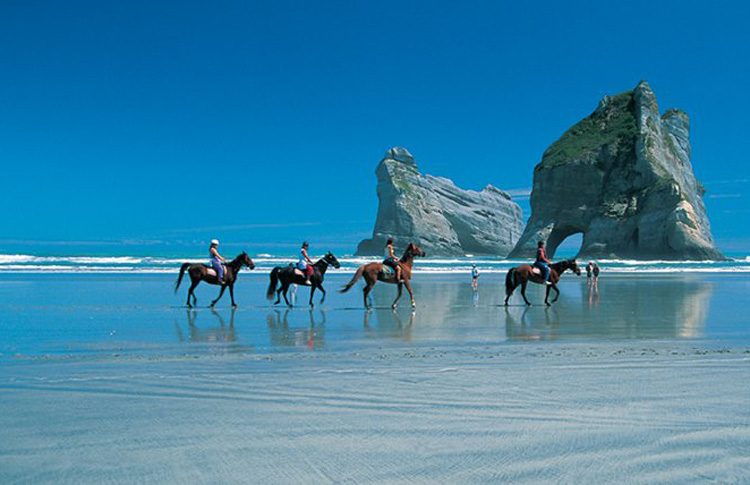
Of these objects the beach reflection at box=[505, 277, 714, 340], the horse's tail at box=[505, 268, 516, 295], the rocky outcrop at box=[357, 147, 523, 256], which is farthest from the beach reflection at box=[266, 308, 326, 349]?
the rocky outcrop at box=[357, 147, 523, 256]

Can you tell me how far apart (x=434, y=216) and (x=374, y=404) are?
109353 mm

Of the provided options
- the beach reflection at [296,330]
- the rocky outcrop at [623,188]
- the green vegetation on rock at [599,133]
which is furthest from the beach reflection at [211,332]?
the green vegetation on rock at [599,133]

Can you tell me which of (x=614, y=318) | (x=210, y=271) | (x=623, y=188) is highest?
(x=623, y=188)

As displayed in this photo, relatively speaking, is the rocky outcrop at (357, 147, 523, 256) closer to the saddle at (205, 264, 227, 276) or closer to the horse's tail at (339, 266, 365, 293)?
the saddle at (205, 264, 227, 276)

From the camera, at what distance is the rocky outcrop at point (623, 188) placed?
65.2m

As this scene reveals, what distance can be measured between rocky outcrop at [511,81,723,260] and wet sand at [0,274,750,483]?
60427 millimetres

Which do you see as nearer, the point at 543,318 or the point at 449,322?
the point at 449,322

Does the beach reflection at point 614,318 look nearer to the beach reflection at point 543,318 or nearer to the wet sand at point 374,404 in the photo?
the beach reflection at point 543,318

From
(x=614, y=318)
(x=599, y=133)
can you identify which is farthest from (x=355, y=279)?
(x=599, y=133)

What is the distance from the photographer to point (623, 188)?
240ft

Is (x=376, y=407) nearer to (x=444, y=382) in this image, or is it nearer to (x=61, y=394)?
(x=444, y=382)

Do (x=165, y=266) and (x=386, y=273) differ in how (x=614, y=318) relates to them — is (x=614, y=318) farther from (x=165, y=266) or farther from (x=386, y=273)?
(x=165, y=266)

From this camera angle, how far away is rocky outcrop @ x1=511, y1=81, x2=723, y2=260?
65250 millimetres

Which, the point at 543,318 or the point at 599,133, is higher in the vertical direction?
the point at 599,133
